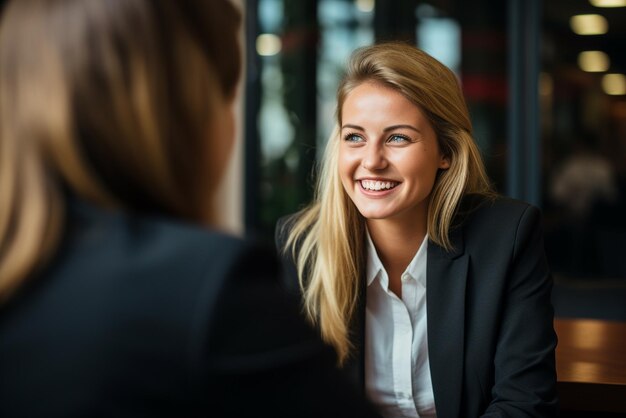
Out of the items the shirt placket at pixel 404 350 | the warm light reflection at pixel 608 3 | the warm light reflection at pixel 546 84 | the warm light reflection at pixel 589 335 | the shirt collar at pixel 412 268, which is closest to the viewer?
the shirt placket at pixel 404 350

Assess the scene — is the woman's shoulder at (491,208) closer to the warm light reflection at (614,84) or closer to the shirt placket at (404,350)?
the shirt placket at (404,350)

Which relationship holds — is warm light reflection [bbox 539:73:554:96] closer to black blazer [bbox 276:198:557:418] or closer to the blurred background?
the blurred background

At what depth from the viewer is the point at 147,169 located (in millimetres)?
855

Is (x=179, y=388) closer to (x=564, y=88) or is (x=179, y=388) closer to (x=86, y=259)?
(x=86, y=259)

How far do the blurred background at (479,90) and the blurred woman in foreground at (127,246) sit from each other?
214 inches

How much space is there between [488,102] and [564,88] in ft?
2.74

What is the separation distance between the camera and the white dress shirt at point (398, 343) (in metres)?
1.89

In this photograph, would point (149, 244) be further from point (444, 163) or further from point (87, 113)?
point (444, 163)

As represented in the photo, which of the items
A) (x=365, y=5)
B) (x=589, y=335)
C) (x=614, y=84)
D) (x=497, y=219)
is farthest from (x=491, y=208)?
(x=614, y=84)

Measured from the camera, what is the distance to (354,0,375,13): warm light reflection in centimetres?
659

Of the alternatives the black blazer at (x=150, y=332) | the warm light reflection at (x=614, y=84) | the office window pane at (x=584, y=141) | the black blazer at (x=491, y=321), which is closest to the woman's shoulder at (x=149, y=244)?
the black blazer at (x=150, y=332)

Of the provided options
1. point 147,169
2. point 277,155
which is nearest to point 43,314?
point 147,169

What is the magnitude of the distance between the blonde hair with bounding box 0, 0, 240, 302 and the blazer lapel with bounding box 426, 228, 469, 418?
111cm

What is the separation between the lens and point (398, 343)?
6.36ft
